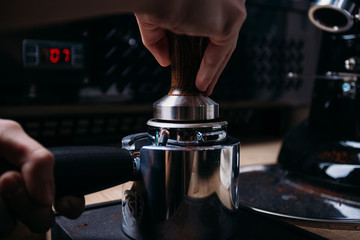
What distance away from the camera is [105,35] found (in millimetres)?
701

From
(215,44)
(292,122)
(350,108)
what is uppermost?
(215,44)

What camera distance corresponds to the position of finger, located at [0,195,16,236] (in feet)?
0.79

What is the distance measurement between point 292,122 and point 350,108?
0.45 metres

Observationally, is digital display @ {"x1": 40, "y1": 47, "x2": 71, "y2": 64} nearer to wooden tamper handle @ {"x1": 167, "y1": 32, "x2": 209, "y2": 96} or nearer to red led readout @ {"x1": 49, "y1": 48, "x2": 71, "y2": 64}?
red led readout @ {"x1": 49, "y1": 48, "x2": 71, "y2": 64}

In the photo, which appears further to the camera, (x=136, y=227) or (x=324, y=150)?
(x=324, y=150)

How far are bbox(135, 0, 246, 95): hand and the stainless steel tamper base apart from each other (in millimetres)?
19

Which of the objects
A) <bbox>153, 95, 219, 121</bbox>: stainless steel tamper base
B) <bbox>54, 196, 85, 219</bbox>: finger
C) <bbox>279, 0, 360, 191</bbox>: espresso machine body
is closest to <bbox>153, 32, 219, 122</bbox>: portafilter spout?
<bbox>153, 95, 219, 121</bbox>: stainless steel tamper base

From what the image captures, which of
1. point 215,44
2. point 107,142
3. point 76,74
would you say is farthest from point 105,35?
point 215,44

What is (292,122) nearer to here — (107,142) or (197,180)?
(107,142)

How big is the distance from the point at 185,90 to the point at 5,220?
19 centimetres

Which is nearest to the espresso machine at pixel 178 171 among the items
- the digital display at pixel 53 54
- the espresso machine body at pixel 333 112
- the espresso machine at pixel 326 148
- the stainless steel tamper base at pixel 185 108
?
the stainless steel tamper base at pixel 185 108

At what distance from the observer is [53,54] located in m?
0.63

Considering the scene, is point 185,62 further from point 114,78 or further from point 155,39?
point 114,78

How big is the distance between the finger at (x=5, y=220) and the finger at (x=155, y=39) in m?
0.22
